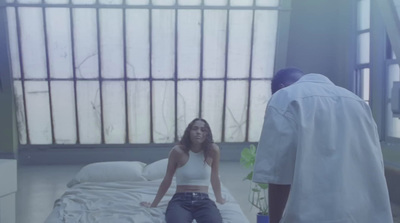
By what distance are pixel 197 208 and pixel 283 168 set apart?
1.80 meters

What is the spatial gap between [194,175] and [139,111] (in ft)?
14.5

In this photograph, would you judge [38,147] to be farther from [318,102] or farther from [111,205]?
[318,102]

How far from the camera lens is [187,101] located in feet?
25.0

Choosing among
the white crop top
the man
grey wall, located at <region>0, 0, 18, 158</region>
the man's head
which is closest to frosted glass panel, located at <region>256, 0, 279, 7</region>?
grey wall, located at <region>0, 0, 18, 158</region>

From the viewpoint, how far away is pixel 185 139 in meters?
3.51

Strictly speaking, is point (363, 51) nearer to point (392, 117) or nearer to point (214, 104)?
point (392, 117)

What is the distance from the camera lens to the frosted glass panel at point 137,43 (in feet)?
23.2

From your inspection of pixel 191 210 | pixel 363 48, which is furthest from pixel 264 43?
pixel 191 210

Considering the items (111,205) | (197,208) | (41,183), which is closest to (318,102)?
(197,208)

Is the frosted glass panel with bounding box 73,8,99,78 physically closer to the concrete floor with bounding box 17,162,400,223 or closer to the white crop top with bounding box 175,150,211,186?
the concrete floor with bounding box 17,162,400,223

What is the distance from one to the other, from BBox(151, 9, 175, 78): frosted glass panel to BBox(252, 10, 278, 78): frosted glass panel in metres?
1.24

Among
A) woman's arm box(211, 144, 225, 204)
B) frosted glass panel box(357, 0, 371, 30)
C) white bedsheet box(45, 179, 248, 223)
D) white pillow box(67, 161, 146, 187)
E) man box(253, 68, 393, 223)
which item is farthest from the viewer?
frosted glass panel box(357, 0, 371, 30)

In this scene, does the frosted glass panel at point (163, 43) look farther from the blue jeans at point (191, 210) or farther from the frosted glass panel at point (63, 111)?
the blue jeans at point (191, 210)

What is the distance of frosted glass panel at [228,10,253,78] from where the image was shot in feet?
23.5
